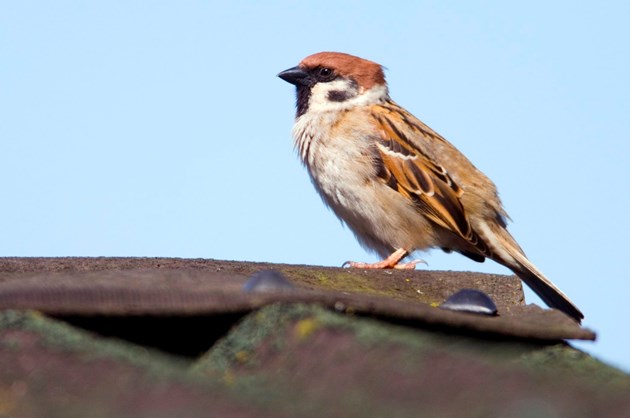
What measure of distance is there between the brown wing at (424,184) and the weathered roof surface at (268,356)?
13.7 ft

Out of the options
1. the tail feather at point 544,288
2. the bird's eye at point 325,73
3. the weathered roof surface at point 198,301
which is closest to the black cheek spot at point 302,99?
the bird's eye at point 325,73

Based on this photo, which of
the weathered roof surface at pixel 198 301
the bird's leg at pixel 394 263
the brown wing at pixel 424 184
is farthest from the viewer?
the brown wing at pixel 424 184

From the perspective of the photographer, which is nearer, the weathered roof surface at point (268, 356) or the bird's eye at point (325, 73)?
the weathered roof surface at point (268, 356)

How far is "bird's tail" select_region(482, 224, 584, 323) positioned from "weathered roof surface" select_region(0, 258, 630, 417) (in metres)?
3.90

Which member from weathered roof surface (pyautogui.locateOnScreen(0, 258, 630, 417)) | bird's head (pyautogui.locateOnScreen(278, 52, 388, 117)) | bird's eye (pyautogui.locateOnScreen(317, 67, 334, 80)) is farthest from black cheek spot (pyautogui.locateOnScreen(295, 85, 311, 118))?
weathered roof surface (pyautogui.locateOnScreen(0, 258, 630, 417))

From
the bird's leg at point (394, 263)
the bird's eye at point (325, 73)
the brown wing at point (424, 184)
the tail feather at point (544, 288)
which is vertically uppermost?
the bird's eye at point (325, 73)

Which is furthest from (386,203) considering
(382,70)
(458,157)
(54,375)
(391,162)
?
(54,375)

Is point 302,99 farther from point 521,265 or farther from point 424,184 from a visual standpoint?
point 521,265

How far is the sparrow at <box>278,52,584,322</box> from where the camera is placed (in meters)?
6.27

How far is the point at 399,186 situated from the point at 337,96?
2.51 ft

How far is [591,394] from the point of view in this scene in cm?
154

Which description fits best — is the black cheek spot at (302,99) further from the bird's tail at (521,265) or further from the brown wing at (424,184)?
the bird's tail at (521,265)

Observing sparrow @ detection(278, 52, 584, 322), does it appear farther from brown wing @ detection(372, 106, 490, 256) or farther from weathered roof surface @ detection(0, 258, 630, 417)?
weathered roof surface @ detection(0, 258, 630, 417)

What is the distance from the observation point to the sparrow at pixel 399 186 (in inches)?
247
